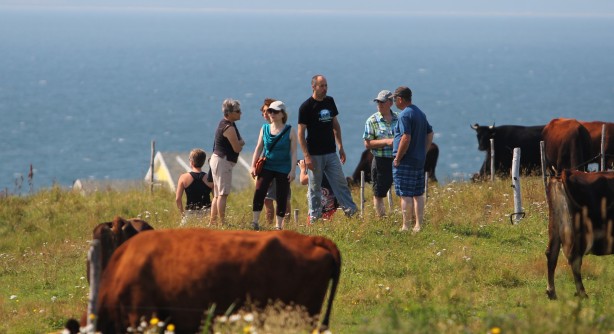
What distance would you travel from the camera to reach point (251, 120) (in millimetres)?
157000

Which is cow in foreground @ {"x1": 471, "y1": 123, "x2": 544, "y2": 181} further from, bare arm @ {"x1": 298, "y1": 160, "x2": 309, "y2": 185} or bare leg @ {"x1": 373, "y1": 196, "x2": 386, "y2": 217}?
bare leg @ {"x1": 373, "y1": 196, "x2": 386, "y2": 217}

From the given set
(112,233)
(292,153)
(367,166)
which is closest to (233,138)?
(292,153)

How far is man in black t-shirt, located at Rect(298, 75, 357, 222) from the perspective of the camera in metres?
15.1

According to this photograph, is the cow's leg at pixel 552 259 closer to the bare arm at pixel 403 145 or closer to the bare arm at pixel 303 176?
the bare arm at pixel 403 145

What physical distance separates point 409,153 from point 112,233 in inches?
207

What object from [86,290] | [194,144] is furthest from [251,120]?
[86,290]

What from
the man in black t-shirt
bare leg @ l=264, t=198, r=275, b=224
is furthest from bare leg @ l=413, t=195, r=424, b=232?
bare leg @ l=264, t=198, r=275, b=224

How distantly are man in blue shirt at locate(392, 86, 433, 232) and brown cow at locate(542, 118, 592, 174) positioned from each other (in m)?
6.99

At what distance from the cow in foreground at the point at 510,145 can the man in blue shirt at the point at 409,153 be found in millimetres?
10367

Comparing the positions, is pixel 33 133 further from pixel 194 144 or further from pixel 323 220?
pixel 323 220

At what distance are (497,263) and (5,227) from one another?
963 centimetres

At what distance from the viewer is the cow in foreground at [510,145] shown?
25.3 m

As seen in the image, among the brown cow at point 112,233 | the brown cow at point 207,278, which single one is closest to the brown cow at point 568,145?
the brown cow at point 112,233

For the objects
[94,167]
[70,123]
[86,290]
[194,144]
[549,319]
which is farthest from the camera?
[70,123]
